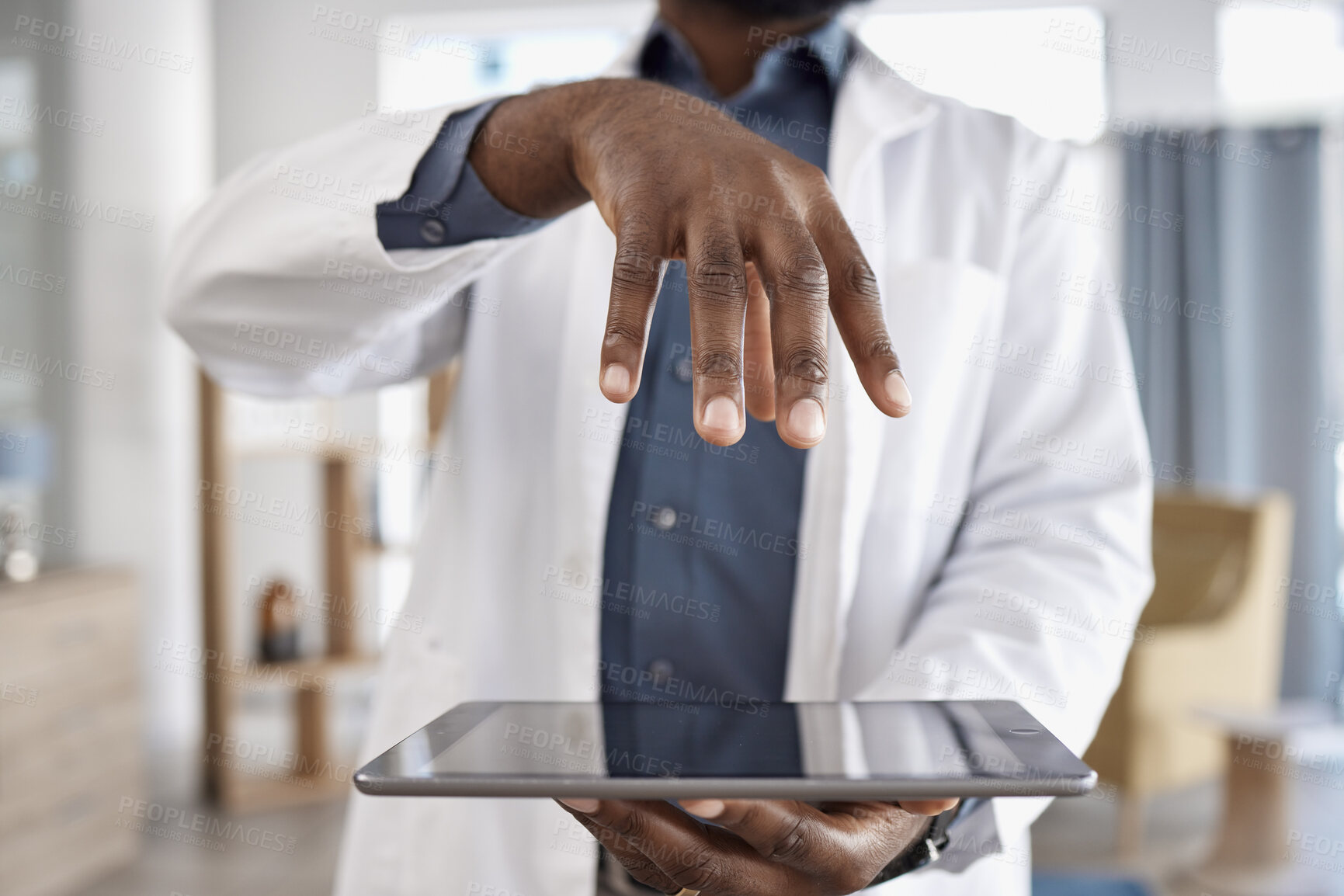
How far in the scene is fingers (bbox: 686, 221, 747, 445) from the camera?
14.6 inches

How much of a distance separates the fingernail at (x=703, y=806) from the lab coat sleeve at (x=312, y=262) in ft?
1.17

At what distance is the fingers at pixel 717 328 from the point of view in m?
0.37

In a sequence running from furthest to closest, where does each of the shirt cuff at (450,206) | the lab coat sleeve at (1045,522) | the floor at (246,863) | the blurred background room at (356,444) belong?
the blurred background room at (356,444), the floor at (246,863), the lab coat sleeve at (1045,522), the shirt cuff at (450,206)

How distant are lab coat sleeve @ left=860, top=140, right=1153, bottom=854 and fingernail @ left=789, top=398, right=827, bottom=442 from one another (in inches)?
13.7

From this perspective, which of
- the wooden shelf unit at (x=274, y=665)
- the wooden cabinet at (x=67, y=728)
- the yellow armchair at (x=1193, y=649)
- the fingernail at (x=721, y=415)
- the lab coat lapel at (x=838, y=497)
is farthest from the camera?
the wooden shelf unit at (x=274, y=665)

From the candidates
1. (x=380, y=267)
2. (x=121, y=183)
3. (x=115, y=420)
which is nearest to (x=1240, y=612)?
(x=380, y=267)

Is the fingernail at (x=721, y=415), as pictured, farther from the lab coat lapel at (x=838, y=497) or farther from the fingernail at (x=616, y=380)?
the lab coat lapel at (x=838, y=497)

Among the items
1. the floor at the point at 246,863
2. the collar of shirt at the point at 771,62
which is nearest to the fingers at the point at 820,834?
the collar of shirt at the point at 771,62

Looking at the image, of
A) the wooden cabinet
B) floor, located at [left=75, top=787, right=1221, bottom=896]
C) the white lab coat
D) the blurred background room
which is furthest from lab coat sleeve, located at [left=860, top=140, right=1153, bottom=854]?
the wooden cabinet

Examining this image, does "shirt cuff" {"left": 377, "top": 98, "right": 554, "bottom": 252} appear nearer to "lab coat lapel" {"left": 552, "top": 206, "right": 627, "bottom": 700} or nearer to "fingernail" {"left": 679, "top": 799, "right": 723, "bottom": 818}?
"lab coat lapel" {"left": 552, "top": 206, "right": 627, "bottom": 700}

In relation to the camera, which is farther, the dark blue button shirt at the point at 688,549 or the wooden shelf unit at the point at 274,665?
the wooden shelf unit at the point at 274,665

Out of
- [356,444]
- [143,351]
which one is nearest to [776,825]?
[143,351]

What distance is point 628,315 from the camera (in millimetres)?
401

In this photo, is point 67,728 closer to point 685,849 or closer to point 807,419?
point 685,849
